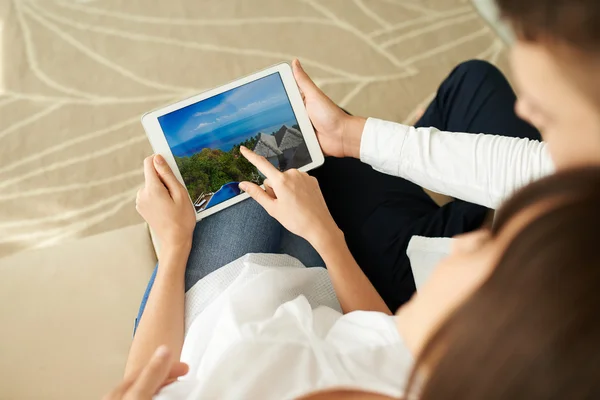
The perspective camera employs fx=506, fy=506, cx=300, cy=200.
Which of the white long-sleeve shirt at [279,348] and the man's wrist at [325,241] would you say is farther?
the man's wrist at [325,241]

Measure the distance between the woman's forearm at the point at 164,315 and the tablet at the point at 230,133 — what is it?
0.09 meters

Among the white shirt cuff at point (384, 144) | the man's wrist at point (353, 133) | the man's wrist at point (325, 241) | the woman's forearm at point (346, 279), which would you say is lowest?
the woman's forearm at point (346, 279)

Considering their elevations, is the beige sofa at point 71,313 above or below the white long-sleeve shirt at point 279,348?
above

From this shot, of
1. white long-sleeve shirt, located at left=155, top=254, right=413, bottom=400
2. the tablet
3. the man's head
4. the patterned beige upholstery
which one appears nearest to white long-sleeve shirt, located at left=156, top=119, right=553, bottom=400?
white long-sleeve shirt, located at left=155, top=254, right=413, bottom=400

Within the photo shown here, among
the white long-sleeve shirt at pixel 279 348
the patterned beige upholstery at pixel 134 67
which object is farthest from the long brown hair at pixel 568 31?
the patterned beige upholstery at pixel 134 67

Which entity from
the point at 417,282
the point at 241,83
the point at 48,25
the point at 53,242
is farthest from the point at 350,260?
the point at 48,25

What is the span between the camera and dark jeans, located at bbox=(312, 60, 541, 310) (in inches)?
32.0

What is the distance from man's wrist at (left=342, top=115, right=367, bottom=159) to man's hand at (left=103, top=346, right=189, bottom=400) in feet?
1.53

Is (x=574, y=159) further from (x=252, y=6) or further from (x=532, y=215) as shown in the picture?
(x=252, y=6)

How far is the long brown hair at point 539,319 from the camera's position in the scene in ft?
1.01

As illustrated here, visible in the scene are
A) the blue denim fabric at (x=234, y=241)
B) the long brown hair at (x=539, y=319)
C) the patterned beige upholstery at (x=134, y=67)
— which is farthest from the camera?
the patterned beige upholstery at (x=134, y=67)

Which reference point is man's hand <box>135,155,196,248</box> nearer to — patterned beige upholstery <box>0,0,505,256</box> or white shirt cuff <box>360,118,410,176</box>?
white shirt cuff <box>360,118,410,176</box>

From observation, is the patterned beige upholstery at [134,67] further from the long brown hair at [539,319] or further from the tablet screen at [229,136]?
the long brown hair at [539,319]

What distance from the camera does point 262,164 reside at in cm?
79
